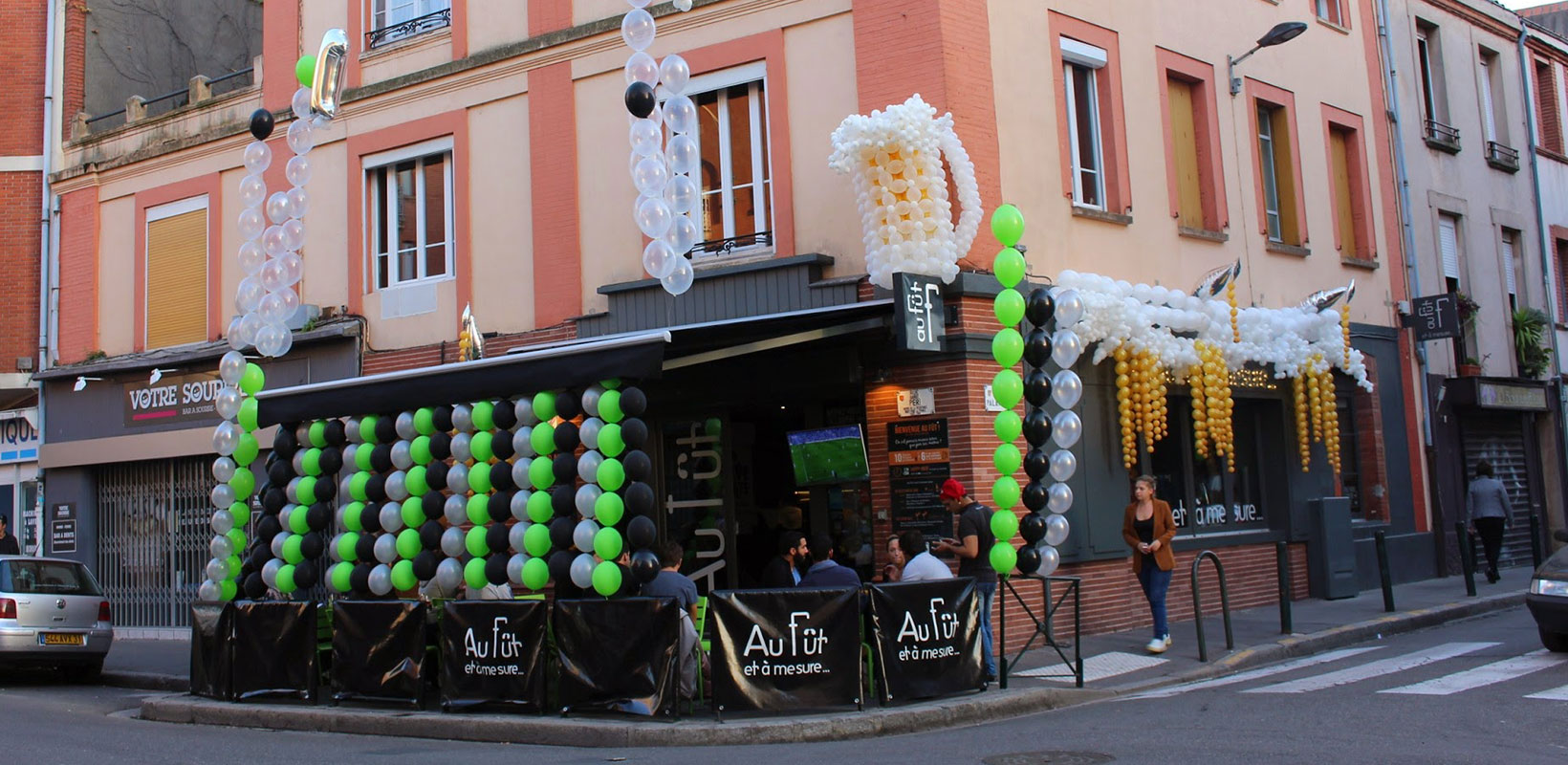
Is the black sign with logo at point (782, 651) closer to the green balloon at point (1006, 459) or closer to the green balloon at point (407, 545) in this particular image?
the green balloon at point (1006, 459)

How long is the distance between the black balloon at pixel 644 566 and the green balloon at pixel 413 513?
7.91 feet

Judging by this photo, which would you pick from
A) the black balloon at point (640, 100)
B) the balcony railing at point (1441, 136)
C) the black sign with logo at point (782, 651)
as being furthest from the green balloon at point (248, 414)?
the balcony railing at point (1441, 136)

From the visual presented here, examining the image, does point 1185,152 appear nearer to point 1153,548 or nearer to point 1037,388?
point 1153,548

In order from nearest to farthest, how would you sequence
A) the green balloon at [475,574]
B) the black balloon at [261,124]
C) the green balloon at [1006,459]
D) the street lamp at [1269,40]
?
1. the green balloon at [475,574]
2. the green balloon at [1006,459]
3. the black balloon at [261,124]
4. the street lamp at [1269,40]

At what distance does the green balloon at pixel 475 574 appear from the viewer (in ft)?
35.3

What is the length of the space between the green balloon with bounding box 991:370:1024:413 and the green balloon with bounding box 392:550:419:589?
5.07m

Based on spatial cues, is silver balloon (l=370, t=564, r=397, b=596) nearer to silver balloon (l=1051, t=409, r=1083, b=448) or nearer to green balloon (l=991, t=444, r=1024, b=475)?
green balloon (l=991, t=444, r=1024, b=475)

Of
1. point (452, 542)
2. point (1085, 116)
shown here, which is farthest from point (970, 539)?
point (1085, 116)

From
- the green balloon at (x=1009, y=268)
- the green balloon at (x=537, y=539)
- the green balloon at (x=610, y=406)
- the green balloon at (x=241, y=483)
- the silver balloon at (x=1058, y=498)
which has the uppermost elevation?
the green balloon at (x=1009, y=268)

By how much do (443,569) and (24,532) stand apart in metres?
11.8

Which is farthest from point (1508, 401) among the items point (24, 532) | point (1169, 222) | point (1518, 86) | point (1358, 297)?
point (24, 532)

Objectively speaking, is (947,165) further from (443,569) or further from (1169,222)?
(443,569)

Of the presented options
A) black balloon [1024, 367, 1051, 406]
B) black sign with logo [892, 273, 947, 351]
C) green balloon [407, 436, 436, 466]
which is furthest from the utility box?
green balloon [407, 436, 436, 466]

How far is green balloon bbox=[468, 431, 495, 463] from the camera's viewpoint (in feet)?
36.1
